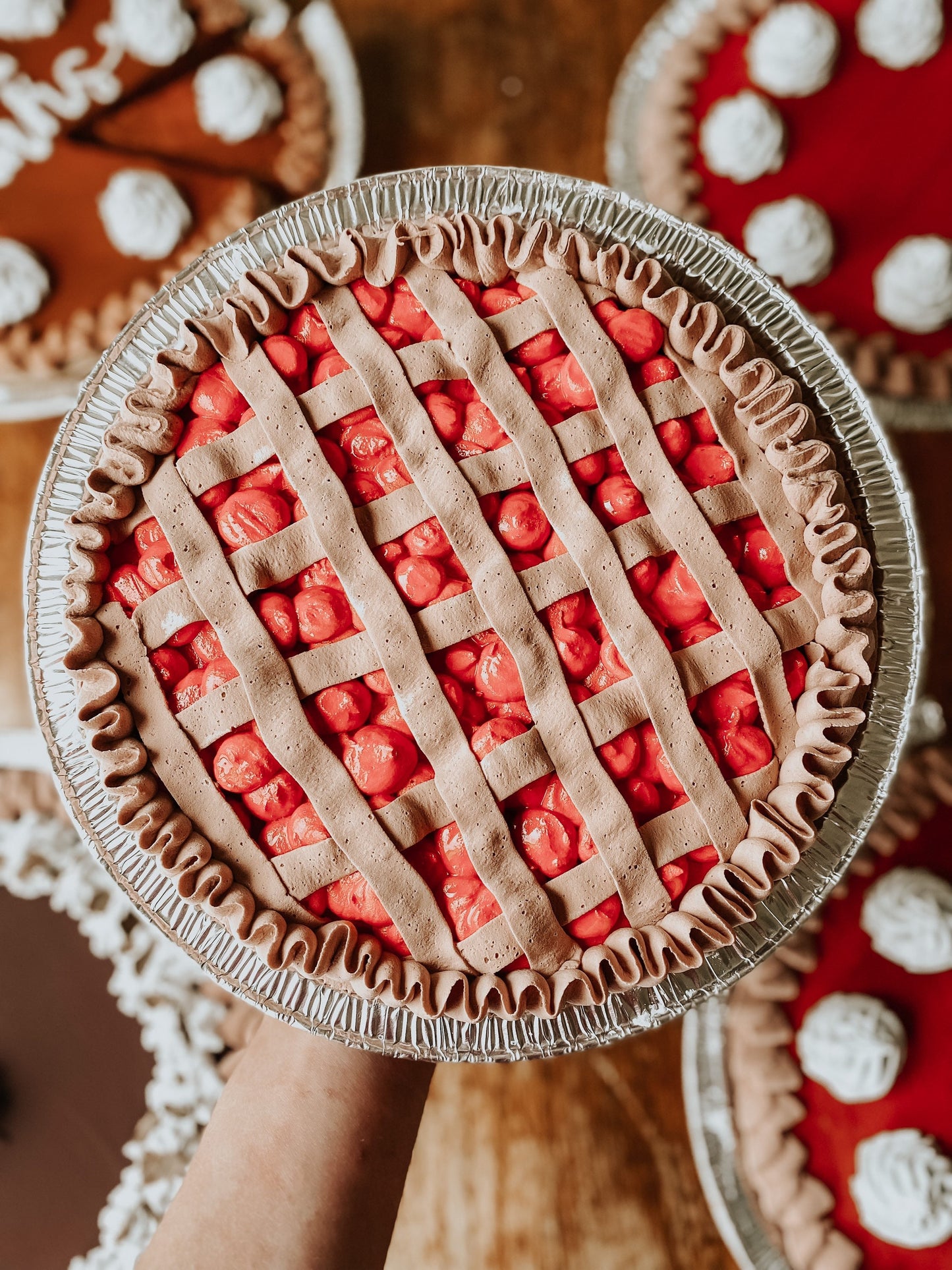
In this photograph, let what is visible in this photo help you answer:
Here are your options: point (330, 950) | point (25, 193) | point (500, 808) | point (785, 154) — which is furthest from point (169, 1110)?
point (785, 154)

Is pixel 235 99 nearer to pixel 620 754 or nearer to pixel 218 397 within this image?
pixel 218 397

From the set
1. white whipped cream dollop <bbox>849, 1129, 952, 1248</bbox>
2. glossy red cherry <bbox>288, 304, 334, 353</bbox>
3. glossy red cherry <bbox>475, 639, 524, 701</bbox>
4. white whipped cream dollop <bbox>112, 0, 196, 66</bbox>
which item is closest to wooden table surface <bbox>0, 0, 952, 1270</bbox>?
white whipped cream dollop <bbox>849, 1129, 952, 1248</bbox>

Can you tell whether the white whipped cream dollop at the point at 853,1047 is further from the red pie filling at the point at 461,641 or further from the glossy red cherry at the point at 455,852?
the glossy red cherry at the point at 455,852

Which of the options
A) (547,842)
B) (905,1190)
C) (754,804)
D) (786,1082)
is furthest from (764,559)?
(905,1190)

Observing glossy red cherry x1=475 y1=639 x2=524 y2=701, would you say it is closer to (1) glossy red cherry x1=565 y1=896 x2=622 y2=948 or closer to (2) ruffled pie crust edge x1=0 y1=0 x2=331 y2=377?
(1) glossy red cherry x1=565 y1=896 x2=622 y2=948

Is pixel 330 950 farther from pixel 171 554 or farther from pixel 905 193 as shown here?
pixel 905 193

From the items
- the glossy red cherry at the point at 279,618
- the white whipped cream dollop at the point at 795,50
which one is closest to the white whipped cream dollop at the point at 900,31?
the white whipped cream dollop at the point at 795,50
